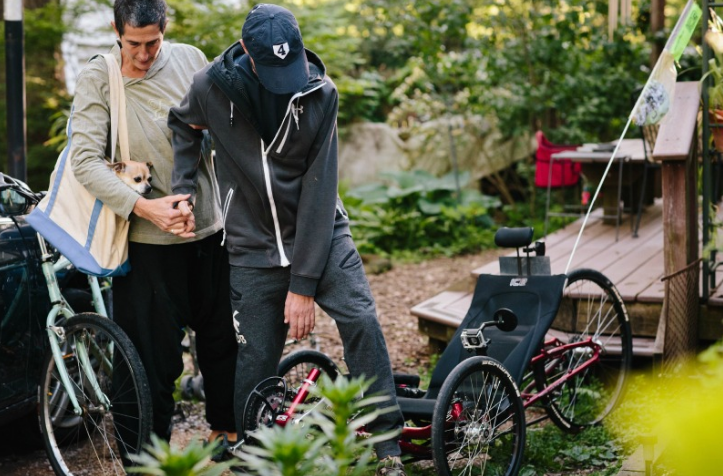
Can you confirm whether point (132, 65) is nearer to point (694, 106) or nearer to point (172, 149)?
point (172, 149)

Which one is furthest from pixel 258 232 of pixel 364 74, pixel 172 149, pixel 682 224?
pixel 364 74

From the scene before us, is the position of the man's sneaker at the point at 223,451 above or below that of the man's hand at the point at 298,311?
below

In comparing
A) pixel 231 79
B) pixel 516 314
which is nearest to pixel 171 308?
pixel 231 79

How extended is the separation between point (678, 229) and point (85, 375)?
2931mm

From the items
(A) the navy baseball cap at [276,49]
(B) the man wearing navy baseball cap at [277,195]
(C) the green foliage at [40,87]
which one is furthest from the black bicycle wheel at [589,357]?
(C) the green foliage at [40,87]

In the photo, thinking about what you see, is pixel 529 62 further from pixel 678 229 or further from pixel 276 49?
pixel 276 49

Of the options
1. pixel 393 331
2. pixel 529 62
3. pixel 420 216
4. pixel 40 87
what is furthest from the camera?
pixel 529 62

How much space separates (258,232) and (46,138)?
8.02 metres

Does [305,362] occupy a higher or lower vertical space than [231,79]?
lower

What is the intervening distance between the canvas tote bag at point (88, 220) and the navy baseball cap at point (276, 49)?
0.74 metres

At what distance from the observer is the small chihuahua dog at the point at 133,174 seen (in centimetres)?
337

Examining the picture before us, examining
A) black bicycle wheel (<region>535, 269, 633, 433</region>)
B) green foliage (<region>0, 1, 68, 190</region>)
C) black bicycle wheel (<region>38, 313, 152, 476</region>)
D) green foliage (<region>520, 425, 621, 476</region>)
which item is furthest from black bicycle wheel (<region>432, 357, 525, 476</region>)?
green foliage (<region>0, 1, 68, 190</region>)

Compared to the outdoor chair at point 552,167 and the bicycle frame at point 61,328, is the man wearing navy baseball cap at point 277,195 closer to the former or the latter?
the bicycle frame at point 61,328

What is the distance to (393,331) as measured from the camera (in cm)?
675
